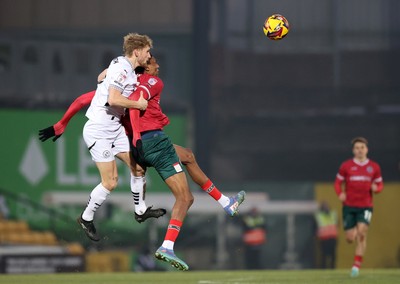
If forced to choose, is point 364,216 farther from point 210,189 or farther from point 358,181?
point 210,189

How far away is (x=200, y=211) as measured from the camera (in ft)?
85.8

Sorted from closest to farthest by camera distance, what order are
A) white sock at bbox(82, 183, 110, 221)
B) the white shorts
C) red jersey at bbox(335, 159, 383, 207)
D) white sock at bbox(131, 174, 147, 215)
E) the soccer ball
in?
the white shorts < white sock at bbox(82, 183, 110, 221) < white sock at bbox(131, 174, 147, 215) < the soccer ball < red jersey at bbox(335, 159, 383, 207)

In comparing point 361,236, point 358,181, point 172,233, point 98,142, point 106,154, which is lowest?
point 361,236

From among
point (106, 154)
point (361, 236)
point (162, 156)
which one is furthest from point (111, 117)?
point (361, 236)

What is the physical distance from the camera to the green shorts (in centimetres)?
1186

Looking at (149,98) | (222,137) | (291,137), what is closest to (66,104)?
(222,137)

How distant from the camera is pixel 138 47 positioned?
11.9 metres

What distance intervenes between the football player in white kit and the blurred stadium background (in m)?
12.9

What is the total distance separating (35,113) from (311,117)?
650cm

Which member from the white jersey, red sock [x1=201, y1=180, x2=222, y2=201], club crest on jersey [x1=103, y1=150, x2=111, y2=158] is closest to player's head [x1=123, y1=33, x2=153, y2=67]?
the white jersey

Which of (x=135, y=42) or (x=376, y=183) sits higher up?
(x=135, y=42)

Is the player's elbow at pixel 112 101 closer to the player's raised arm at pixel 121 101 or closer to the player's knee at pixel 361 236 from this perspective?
the player's raised arm at pixel 121 101

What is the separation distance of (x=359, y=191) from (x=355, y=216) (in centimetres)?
39

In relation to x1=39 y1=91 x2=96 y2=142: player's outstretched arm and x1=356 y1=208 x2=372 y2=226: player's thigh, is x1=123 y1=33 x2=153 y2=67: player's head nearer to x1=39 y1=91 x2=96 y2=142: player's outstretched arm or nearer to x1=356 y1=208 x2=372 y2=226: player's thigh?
x1=39 y1=91 x2=96 y2=142: player's outstretched arm
